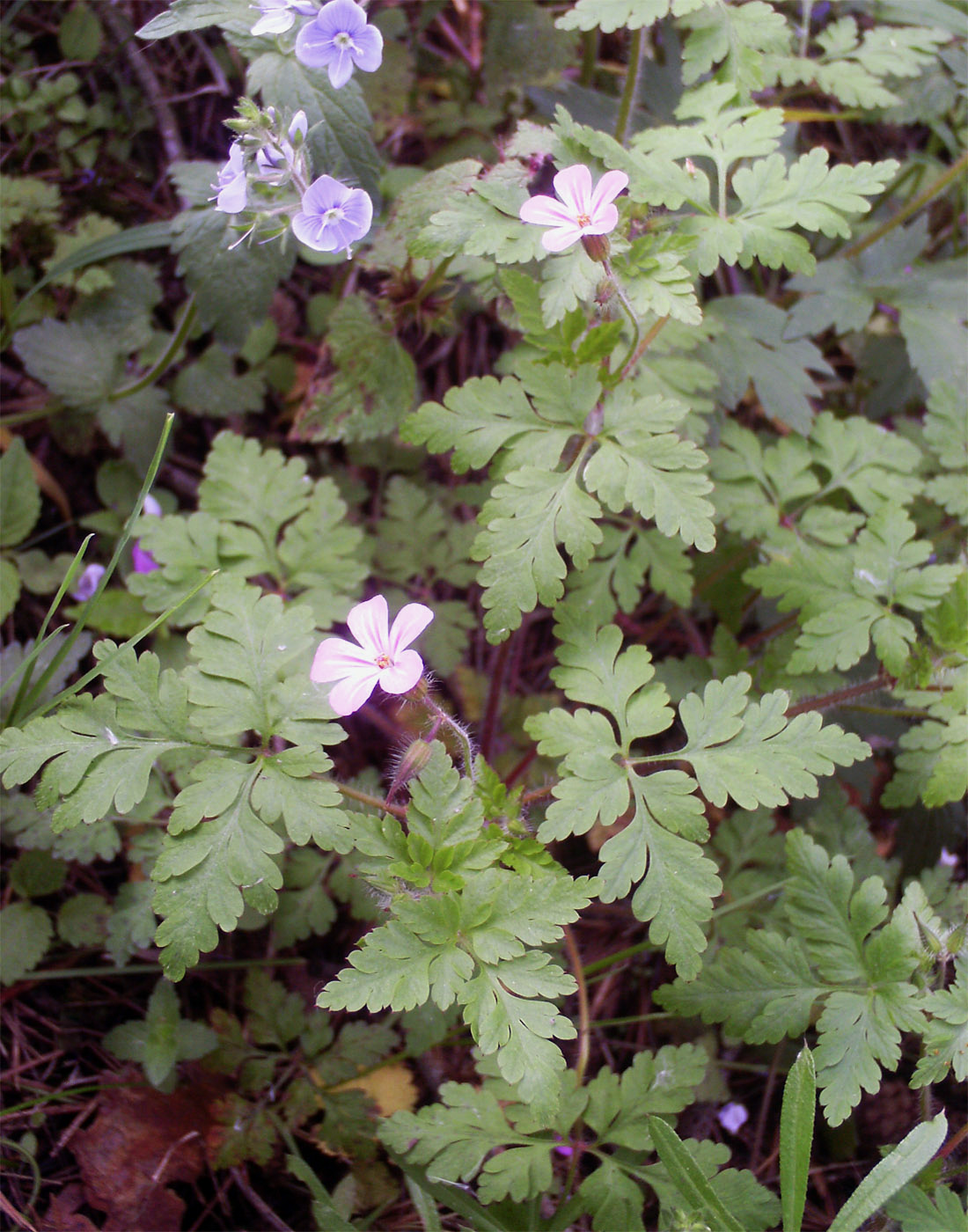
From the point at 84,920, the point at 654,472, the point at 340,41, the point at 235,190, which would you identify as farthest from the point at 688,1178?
the point at 340,41

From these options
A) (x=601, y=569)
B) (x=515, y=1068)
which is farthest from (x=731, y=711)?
(x=515, y=1068)

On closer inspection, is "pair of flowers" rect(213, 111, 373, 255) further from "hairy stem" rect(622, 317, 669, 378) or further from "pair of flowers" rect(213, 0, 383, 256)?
"hairy stem" rect(622, 317, 669, 378)

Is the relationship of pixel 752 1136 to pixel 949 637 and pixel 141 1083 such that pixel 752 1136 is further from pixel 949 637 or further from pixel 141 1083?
pixel 141 1083

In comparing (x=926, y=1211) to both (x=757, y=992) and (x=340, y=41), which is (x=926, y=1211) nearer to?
(x=757, y=992)

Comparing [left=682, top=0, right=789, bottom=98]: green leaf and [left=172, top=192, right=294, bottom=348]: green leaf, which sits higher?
[left=682, top=0, right=789, bottom=98]: green leaf

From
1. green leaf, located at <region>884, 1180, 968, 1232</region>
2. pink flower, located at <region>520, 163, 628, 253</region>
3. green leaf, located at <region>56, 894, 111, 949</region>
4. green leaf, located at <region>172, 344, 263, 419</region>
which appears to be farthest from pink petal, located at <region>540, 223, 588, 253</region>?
green leaf, located at <region>884, 1180, 968, 1232</region>

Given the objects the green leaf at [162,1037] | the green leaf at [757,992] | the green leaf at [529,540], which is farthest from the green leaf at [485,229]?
the green leaf at [162,1037]
